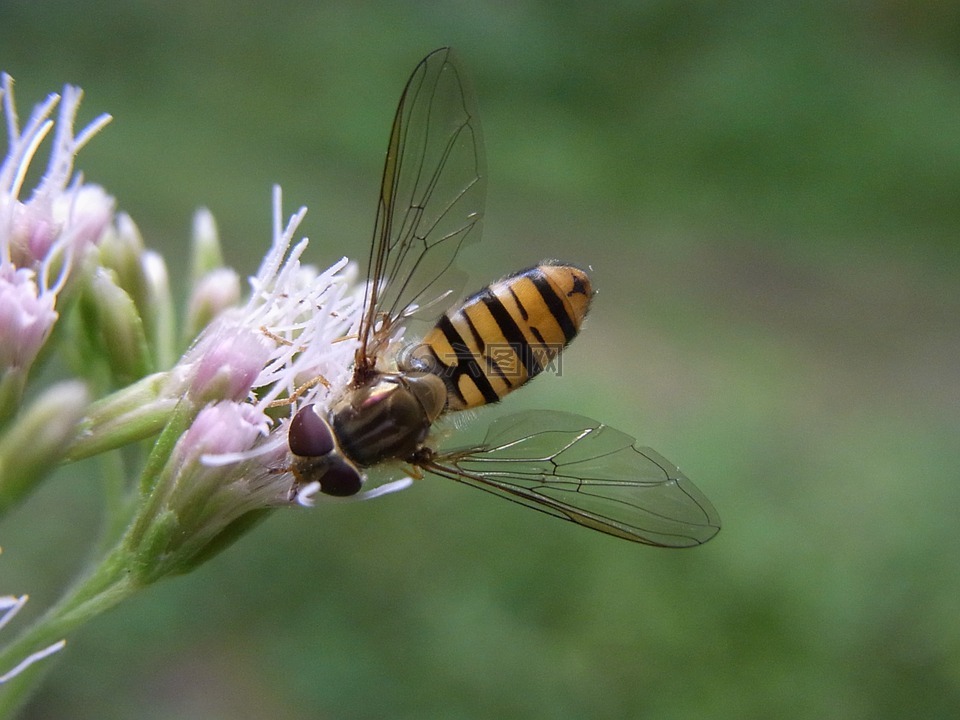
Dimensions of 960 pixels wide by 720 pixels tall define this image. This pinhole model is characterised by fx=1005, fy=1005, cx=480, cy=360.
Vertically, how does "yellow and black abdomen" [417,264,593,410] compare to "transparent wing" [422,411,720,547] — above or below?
above

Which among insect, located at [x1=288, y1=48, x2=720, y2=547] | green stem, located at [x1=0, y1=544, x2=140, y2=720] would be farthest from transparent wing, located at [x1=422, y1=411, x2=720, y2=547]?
green stem, located at [x1=0, y1=544, x2=140, y2=720]

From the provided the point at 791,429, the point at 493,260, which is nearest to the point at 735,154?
the point at 493,260

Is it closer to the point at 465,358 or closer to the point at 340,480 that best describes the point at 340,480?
the point at 340,480

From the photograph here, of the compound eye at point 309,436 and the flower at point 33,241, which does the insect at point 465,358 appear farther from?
the flower at point 33,241

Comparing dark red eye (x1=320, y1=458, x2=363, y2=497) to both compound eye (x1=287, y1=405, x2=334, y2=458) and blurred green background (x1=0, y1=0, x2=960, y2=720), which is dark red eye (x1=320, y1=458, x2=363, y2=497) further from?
blurred green background (x1=0, y1=0, x2=960, y2=720)

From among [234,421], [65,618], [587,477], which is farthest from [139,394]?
[587,477]

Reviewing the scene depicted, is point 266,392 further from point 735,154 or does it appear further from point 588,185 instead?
point 735,154
